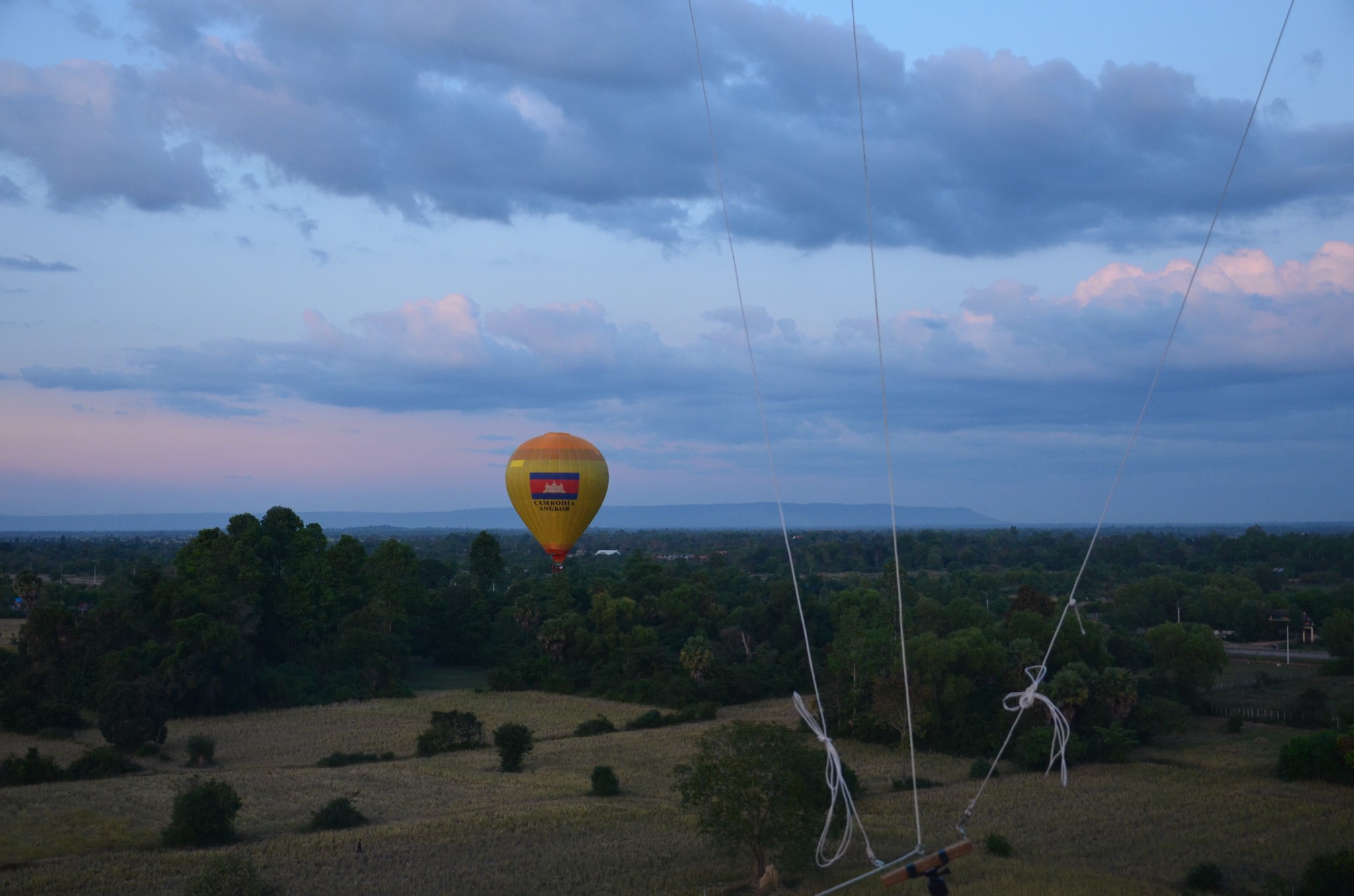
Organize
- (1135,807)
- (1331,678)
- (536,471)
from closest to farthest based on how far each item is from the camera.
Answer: (1135,807) < (536,471) < (1331,678)

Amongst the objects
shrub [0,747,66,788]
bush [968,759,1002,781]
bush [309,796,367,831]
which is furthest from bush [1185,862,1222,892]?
shrub [0,747,66,788]

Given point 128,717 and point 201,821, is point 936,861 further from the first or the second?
point 128,717

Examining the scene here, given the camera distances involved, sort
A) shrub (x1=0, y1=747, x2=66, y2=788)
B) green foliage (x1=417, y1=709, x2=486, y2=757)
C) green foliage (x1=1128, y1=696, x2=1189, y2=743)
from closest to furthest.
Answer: shrub (x1=0, y1=747, x2=66, y2=788), green foliage (x1=1128, y1=696, x2=1189, y2=743), green foliage (x1=417, y1=709, x2=486, y2=757)

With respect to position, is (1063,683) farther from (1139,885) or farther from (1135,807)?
(1139,885)

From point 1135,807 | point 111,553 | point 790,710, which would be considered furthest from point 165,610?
point 111,553

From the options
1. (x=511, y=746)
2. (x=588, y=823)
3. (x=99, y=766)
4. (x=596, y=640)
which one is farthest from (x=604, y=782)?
(x=596, y=640)

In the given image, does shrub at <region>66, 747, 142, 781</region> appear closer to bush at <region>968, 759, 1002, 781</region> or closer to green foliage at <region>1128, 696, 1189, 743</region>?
bush at <region>968, 759, 1002, 781</region>

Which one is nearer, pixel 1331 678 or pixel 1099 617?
pixel 1331 678
